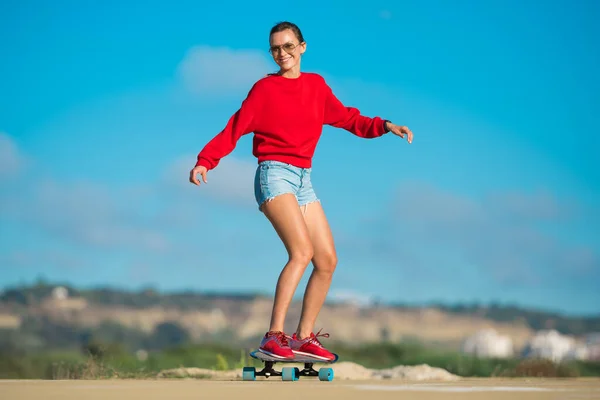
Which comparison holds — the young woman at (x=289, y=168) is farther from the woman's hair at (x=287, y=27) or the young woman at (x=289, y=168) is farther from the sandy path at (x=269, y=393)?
the sandy path at (x=269, y=393)

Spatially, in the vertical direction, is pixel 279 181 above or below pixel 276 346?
above

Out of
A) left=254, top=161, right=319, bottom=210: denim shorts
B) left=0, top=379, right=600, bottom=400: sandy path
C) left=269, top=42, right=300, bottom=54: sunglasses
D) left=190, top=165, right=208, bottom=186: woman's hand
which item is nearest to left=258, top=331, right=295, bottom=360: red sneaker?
left=0, top=379, right=600, bottom=400: sandy path

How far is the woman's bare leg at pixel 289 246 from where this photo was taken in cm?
559

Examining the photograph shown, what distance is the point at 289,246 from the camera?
5645 mm

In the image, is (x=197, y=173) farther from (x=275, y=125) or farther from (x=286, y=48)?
(x=286, y=48)

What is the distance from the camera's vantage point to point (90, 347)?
8375 mm

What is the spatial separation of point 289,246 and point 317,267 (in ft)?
1.29

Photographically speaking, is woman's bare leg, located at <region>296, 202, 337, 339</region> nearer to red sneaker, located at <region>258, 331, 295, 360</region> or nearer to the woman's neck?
red sneaker, located at <region>258, 331, 295, 360</region>

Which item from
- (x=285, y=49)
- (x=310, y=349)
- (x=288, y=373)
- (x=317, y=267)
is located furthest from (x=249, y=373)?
(x=285, y=49)

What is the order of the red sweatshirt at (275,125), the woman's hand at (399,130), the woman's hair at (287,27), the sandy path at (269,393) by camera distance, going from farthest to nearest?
the woman's hand at (399,130) → the woman's hair at (287,27) → the red sweatshirt at (275,125) → the sandy path at (269,393)

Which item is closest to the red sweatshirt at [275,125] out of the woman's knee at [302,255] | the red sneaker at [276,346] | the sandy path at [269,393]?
the woman's knee at [302,255]

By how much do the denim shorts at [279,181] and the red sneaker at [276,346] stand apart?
0.93 metres

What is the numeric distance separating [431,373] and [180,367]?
2.52m

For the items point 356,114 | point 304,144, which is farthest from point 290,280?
point 356,114
